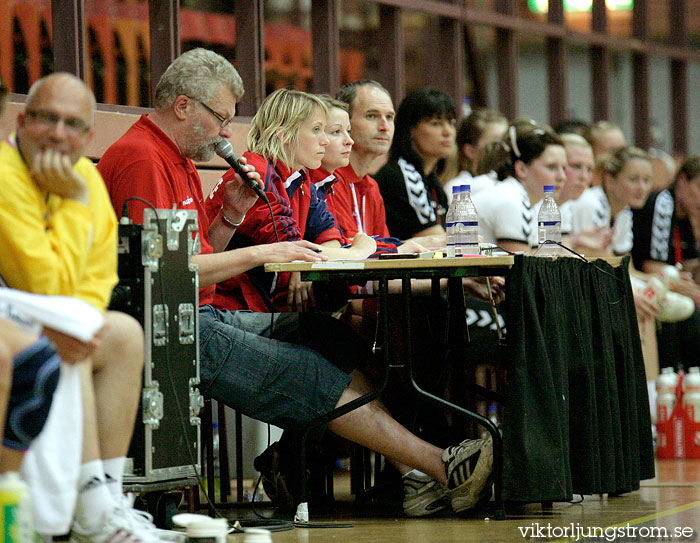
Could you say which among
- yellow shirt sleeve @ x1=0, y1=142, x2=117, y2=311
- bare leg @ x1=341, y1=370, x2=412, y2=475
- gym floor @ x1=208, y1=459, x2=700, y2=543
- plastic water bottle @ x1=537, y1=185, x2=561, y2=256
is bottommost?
gym floor @ x1=208, y1=459, x2=700, y2=543

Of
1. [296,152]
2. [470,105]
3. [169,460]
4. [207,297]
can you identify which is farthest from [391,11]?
[169,460]

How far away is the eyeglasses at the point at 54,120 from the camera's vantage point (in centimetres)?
289

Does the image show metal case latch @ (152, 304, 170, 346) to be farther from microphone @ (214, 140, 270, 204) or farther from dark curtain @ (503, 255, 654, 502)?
dark curtain @ (503, 255, 654, 502)

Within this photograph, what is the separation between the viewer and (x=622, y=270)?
458cm

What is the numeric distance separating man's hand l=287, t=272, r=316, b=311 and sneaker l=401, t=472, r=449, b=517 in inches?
29.7

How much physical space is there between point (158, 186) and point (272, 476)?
1.25 metres

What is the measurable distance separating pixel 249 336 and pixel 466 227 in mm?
884

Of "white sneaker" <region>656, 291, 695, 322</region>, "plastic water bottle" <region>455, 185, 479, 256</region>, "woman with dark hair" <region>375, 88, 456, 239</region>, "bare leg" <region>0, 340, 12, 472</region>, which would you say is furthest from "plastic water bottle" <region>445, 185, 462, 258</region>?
"white sneaker" <region>656, 291, 695, 322</region>

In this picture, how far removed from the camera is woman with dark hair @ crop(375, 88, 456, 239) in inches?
223

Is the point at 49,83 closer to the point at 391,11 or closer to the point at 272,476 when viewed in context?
the point at 272,476

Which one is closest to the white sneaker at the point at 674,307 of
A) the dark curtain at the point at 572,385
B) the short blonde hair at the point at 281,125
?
the dark curtain at the point at 572,385

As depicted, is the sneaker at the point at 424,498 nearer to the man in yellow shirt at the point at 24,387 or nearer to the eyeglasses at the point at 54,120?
the man in yellow shirt at the point at 24,387

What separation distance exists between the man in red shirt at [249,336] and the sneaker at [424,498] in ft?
0.11

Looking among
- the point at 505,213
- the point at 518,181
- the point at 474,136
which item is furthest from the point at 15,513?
the point at 474,136
